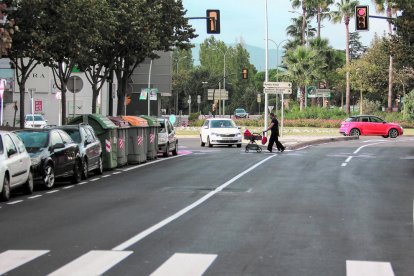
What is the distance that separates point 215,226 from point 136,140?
15748 millimetres

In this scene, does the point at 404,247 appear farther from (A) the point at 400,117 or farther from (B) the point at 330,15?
(B) the point at 330,15

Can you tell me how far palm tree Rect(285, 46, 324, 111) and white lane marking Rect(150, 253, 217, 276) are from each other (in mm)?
67080

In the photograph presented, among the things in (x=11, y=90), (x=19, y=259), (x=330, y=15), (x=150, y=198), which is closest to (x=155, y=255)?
(x=19, y=259)

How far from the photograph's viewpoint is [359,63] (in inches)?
3155

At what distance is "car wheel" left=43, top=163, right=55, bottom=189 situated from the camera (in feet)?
56.0

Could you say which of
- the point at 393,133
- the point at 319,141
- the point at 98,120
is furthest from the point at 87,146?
the point at 393,133

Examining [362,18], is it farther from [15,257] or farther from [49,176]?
[15,257]

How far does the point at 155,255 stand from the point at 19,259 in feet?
5.11

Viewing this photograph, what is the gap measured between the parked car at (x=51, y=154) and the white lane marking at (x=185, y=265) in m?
9.25

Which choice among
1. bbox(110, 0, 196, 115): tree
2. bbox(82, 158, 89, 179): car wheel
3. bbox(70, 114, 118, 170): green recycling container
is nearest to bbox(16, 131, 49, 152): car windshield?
bbox(82, 158, 89, 179): car wheel

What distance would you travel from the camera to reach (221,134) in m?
37.3

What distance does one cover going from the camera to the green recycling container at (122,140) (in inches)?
963

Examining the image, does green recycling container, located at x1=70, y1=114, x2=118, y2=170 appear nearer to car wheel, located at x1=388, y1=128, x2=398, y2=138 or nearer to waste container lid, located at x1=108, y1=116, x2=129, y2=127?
waste container lid, located at x1=108, y1=116, x2=129, y2=127

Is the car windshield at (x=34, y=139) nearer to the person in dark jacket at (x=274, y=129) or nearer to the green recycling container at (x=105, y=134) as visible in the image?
the green recycling container at (x=105, y=134)
